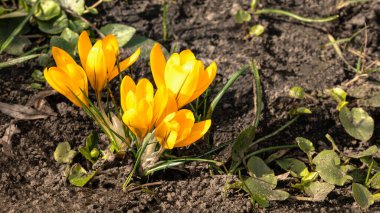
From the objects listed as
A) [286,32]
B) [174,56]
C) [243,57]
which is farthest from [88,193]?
[286,32]

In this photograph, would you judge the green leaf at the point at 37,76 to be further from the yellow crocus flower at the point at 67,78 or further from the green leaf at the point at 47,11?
the yellow crocus flower at the point at 67,78

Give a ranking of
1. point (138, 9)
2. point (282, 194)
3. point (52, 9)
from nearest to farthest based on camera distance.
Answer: point (282, 194), point (52, 9), point (138, 9)

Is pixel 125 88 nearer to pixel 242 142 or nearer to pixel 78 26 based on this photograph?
pixel 242 142

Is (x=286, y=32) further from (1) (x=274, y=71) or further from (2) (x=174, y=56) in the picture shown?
(2) (x=174, y=56)

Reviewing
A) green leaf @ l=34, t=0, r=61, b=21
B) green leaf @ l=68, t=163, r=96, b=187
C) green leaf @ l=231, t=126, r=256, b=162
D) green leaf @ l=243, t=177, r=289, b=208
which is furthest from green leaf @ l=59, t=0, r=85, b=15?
green leaf @ l=243, t=177, r=289, b=208

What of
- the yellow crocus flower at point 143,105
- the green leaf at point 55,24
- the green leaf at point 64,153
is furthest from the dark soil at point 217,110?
the yellow crocus flower at point 143,105

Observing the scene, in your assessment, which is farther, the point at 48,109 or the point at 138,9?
the point at 138,9

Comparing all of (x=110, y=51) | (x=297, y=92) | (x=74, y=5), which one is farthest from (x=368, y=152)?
(x=74, y=5)
